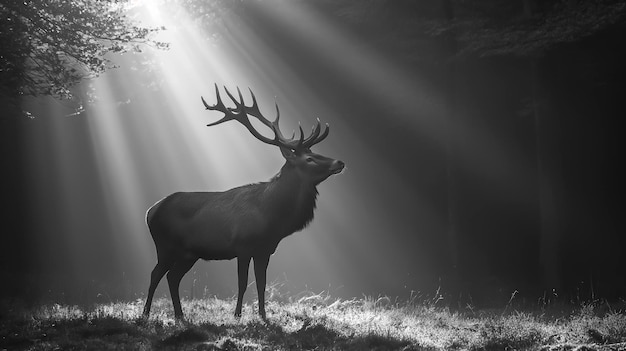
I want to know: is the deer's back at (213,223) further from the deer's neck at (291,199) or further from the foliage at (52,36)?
the foliage at (52,36)

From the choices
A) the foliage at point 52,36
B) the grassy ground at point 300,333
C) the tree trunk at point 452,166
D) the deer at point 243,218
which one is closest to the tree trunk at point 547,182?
the tree trunk at point 452,166

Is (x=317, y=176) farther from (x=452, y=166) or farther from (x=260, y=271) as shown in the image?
(x=452, y=166)

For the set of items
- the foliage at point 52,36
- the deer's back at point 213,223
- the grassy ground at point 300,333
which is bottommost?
the grassy ground at point 300,333

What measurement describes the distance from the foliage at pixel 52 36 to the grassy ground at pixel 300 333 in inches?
151

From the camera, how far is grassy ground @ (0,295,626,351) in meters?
6.98

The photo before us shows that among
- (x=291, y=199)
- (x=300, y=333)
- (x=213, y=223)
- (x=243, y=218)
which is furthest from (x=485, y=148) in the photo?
(x=300, y=333)

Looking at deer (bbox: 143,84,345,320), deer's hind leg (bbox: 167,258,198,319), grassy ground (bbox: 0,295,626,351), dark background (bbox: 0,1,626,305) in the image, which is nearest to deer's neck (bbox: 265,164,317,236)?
deer (bbox: 143,84,345,320)

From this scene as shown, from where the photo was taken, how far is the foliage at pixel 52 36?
1015cm

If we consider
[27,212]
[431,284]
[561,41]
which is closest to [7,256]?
[27,212]

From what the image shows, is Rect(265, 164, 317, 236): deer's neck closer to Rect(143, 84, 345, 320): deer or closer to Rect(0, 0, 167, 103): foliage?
Rect(143, 84, 345, 320): deer

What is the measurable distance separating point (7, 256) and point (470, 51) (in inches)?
584

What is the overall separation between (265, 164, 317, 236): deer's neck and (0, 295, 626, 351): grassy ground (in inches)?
52.0

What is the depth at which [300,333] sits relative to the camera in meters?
7.62

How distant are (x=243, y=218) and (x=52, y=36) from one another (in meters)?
4.37
